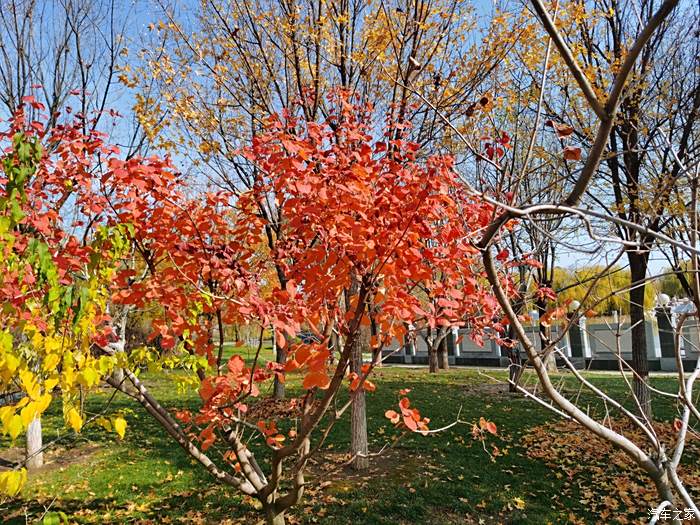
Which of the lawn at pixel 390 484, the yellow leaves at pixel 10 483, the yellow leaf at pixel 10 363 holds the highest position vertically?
the yellow leaf at pixel 10 363

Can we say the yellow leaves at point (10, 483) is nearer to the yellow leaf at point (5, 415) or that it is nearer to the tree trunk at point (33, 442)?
the yellow leaf at point (5, 415)

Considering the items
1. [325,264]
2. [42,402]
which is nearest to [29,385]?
[42,402]

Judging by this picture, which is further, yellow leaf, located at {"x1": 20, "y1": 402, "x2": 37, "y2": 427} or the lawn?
the lawn

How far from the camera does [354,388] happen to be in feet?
8.53

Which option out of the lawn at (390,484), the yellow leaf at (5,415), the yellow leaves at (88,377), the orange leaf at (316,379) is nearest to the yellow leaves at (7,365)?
the yellow leaf at (5,415)

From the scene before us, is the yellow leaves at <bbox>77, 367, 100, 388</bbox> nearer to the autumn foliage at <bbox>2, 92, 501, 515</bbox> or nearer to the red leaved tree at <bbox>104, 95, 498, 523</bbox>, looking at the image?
the autumn foliage at <bbox>2, 92, 501, 515</bbox>

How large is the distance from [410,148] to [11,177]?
2.27 meters

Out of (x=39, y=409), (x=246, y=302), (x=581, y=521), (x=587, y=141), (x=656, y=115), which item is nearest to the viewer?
(x=39, y=409)

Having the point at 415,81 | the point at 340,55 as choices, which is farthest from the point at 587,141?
the point at 340,55

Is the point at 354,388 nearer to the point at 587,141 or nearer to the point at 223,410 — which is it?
the point at 223,410

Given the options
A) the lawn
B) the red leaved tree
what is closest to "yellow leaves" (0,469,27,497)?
the red leaved tree

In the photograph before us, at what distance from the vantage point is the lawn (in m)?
4.51

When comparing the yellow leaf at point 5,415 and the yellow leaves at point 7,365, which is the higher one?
the yellow leaves at point 7,365

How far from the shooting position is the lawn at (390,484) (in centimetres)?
451
